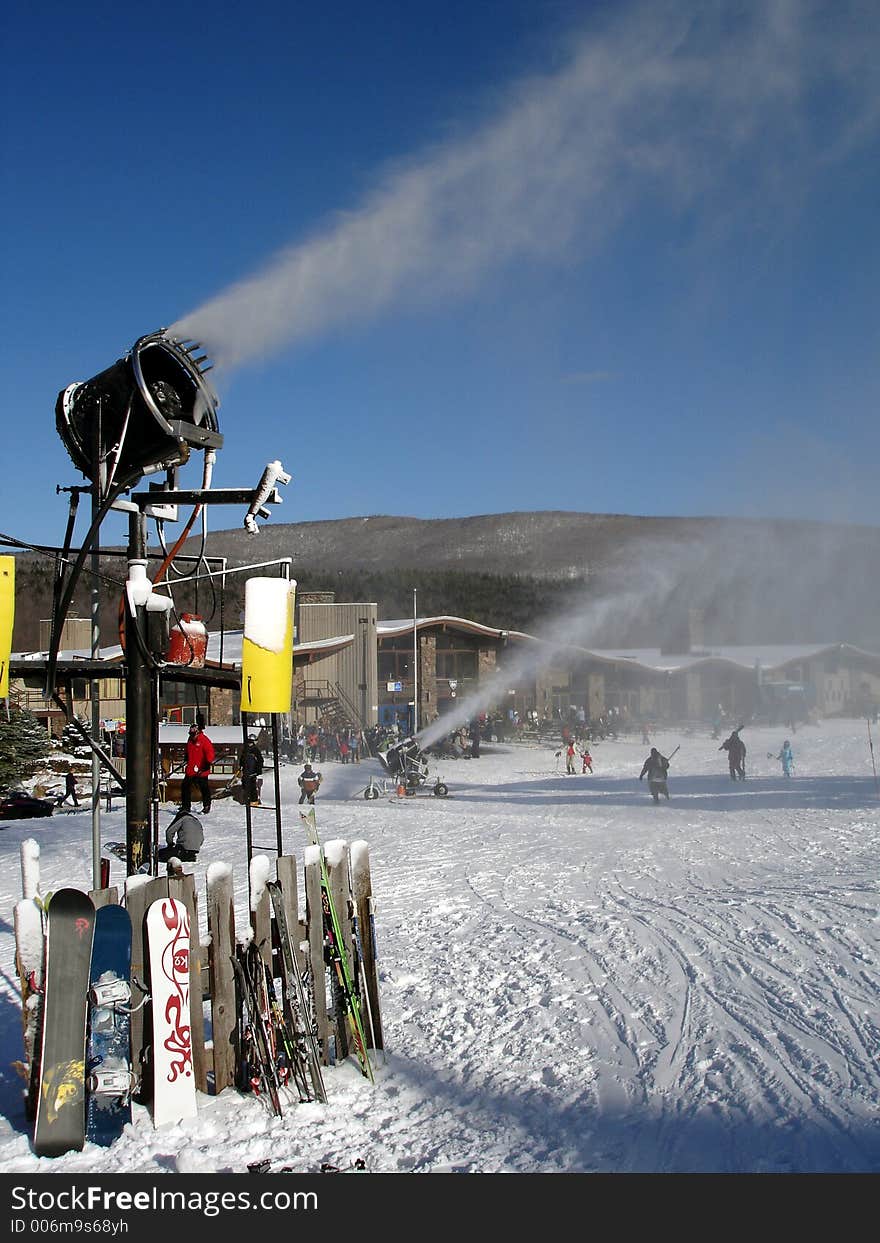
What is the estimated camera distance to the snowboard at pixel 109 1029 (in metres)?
5.00

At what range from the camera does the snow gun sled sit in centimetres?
2738

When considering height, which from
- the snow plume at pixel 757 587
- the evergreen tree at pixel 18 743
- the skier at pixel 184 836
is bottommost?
the skier at pixel 184 836

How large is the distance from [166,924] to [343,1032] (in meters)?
1.59

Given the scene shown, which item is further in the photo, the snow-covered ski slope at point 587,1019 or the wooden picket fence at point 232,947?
the wooden picket fence at point 232,947

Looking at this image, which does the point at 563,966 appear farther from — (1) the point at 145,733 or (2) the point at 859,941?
(1) the point at 145,733

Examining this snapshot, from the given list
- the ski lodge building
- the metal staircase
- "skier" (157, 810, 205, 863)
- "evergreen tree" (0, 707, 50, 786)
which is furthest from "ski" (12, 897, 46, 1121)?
the metal staircase

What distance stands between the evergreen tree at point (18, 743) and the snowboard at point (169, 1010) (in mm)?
12978

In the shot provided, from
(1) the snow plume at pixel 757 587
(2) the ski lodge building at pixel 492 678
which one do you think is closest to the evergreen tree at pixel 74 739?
(2) the ski lodge building at pixel 492 678

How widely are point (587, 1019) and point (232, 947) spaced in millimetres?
2808

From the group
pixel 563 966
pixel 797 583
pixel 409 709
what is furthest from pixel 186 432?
pixel 797 583

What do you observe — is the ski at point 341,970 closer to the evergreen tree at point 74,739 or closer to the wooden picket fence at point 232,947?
the wooden picket fence at point 232,947

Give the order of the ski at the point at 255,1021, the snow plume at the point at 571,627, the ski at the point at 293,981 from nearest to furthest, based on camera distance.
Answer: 1. the ski at the point at 255,1021
2. the ski at the point at 293,981
3. the snow plume at the point at 571,627

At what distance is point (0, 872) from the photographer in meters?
13.2

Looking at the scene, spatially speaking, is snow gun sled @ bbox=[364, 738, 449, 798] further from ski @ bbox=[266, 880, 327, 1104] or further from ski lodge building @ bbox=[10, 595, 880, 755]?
ski @ bbox=[266, 880, 327, 1104]
